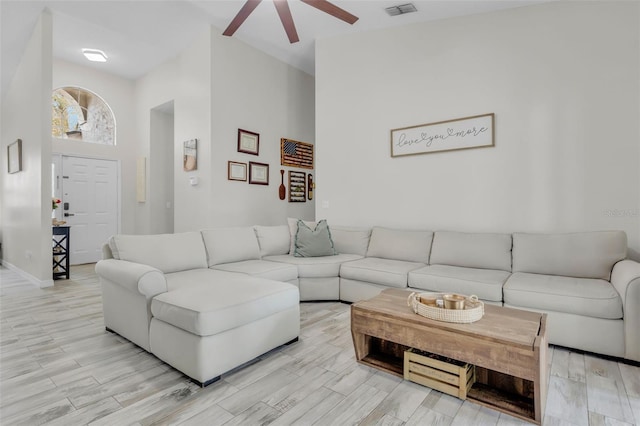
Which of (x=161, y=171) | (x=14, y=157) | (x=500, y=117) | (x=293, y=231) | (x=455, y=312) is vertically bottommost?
(x=455, y=312)

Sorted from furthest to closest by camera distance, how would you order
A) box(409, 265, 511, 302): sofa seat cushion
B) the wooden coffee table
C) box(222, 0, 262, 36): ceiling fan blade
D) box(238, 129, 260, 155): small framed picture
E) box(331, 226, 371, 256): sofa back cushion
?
box(238, 129, 260, 155): small framed picture < box(331, 226, 371, 256): sofa back cushion < box(222, 0, 262, 36): ceiling fan blade < box(409, 265, 511, 302): sofa seat cushion < the wooden coffee table

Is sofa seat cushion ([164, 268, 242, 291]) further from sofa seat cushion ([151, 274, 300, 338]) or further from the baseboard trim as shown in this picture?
the baseboard trim

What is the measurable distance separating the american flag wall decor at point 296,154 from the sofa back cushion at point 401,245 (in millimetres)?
2357

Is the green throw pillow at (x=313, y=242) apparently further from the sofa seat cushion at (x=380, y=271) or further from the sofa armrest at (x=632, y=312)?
the sofa armrest at (x=632, y=312)

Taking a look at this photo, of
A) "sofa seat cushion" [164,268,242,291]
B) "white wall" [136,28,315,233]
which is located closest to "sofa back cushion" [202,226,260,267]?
"sofa seat cushion" [164,268,242,291]

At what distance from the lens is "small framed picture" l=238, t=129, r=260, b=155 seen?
4.82 metres

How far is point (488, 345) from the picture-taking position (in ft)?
5.20

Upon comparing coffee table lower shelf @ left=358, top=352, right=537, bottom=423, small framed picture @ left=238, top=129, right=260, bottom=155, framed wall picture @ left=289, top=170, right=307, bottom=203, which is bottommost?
coffee table lower shelf @ left=358, top=352, right=537, bottom=423

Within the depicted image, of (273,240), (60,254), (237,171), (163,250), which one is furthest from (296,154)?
(60,254)

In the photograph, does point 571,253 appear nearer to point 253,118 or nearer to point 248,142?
point 248,142

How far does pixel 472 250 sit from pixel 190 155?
3.85m

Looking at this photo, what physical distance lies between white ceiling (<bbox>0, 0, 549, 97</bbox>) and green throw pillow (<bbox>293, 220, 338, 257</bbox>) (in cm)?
253

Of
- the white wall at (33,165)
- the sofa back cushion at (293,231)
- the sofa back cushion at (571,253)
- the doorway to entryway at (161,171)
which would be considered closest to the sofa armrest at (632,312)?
the sofa back cushion at (571,253)

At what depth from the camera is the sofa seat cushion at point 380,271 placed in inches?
119
